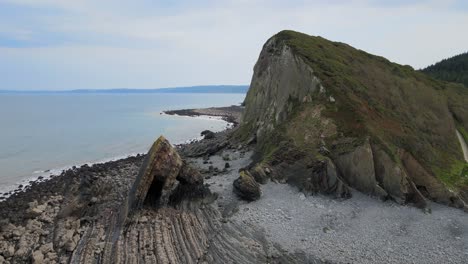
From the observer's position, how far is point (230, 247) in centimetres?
2662

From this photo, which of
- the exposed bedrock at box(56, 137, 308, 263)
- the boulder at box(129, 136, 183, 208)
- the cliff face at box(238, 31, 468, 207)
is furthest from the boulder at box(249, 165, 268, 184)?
the boulder at box(129, 136, 183, 208)

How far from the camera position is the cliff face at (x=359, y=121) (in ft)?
116

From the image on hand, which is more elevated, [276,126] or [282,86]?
[282,86]

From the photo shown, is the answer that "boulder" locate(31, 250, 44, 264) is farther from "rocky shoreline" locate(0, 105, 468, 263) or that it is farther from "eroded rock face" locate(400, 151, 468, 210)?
"eroded rock face" locate(400, 151, 468, 210)

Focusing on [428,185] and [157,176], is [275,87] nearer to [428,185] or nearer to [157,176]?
[428,185]

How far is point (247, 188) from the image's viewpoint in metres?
34.0

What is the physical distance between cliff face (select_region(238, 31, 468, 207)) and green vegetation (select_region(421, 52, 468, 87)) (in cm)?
3676

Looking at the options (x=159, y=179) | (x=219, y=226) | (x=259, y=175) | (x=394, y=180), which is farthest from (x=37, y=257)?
(x=394, y=180)

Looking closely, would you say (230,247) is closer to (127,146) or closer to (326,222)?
(326,222)

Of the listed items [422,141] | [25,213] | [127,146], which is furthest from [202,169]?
[127,146]

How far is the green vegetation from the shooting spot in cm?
9019

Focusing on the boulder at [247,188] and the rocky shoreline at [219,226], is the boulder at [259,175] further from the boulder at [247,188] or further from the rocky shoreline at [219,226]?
the boulder at [247,188]

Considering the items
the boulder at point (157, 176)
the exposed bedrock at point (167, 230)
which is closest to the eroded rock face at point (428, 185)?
the exposed bedrock at point (167, 230)

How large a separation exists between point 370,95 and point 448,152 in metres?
10.1
